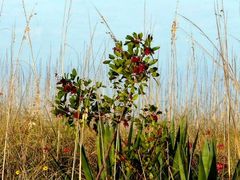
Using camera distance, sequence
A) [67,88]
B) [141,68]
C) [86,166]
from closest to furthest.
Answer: [86,166] → [141,68] → [67,88]

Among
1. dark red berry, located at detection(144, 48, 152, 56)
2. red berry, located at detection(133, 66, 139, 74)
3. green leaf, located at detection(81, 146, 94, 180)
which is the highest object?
dark red berry, located at detection(144, 48, 152, 56)

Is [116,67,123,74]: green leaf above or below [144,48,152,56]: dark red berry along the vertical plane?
below

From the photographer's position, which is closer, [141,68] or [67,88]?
[141,68]

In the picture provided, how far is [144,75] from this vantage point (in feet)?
6.83

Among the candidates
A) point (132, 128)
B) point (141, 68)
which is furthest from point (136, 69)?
point (132, 128)

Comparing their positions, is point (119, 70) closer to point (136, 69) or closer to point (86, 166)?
point (136, 69)

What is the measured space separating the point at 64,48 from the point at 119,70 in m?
0.77

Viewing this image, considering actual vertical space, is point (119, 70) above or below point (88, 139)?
above

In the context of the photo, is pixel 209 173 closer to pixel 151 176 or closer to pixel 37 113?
pixel 151 176

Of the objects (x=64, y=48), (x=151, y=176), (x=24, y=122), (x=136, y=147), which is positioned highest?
(x=64, y=48)

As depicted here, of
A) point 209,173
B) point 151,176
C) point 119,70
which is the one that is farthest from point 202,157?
point 119,70

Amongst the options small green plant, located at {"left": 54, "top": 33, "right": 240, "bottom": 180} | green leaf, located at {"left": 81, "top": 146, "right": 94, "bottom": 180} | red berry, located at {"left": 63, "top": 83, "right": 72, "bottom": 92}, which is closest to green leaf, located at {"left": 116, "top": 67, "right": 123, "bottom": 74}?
small green plant, located at {"left": 54, "top": 33, "right": 240, "bottom": 180}

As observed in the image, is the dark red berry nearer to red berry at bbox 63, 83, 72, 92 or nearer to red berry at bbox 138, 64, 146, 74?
red berry at bbox 138, 64, 146, 74

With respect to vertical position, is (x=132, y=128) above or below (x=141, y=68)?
below
